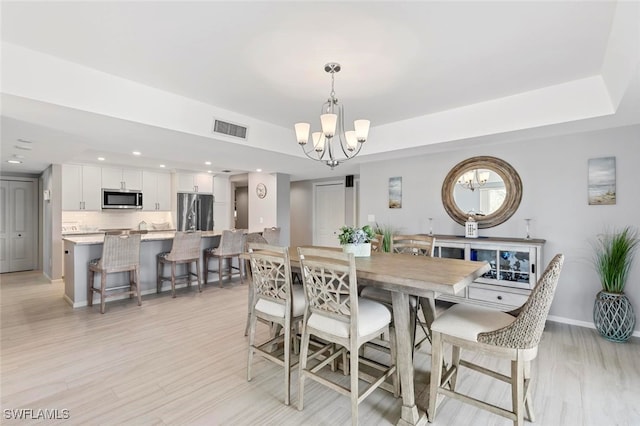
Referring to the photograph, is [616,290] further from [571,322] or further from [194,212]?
[194,212]

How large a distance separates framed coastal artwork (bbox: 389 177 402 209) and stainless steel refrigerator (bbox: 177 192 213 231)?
471 cm

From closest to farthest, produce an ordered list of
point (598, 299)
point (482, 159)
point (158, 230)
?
1. point (598, 299)
2. point (482, 159)
3. point (158, 230)

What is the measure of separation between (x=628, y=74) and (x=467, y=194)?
2253mm

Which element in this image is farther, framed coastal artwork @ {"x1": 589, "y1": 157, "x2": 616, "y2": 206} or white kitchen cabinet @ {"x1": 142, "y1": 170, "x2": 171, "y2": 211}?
white kitchen cabinet @ {"x1": 142, "y1": 170, "x2": 171, "y2": 211}

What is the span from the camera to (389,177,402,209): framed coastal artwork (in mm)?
4785

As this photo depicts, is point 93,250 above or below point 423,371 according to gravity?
above

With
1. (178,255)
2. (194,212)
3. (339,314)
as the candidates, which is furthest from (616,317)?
(194,212)

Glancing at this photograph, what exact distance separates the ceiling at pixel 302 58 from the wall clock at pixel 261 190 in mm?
3141

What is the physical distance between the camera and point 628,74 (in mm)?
1957

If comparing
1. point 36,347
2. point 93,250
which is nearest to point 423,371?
point 36,347

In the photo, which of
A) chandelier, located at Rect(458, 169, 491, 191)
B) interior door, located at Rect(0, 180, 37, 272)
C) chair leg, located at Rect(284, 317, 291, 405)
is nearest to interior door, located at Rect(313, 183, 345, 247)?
chandelier, located at Rect(458, 169, 491, 191)

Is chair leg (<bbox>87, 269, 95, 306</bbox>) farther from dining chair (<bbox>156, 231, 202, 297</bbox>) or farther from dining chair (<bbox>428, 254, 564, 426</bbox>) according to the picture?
dining chair (<bbox>428, 254, 564, 426</bbox>)

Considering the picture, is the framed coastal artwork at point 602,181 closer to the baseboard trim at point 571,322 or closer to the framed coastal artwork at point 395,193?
the baseboard trim at point 571,322

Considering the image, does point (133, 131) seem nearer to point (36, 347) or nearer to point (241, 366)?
point (36, 347)
